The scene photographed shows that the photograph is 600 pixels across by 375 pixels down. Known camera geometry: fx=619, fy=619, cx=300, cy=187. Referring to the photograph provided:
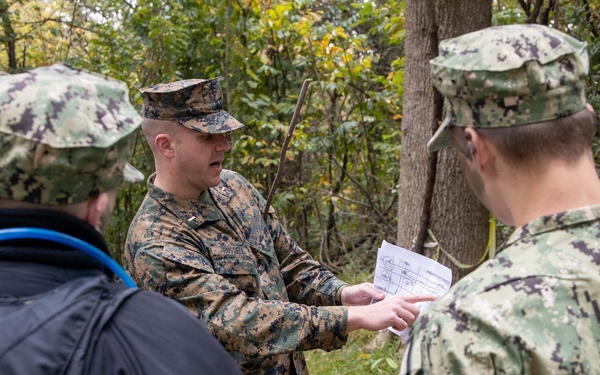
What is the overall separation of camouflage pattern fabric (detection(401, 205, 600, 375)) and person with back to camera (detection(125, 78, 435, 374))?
1045 mm

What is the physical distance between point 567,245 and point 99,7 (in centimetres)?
967

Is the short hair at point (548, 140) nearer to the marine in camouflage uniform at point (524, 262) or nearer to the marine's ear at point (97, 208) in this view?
the marine in camouflage uniform at point (524, 262)

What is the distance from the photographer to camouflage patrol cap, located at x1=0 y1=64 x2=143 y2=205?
4.00ft

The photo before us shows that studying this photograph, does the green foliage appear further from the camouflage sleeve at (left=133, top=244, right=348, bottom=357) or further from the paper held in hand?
the camouflage sleeve at (left=133, top=244, right=348, bottom=357)

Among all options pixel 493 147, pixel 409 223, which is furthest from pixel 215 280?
pixel 409 223

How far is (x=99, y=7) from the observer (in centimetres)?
974

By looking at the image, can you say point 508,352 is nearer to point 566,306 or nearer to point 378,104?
point 566,306

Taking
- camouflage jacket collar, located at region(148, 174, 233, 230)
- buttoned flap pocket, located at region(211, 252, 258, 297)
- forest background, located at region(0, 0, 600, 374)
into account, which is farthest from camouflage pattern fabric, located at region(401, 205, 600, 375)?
forest background, located at region(0, 0, 600, 374)

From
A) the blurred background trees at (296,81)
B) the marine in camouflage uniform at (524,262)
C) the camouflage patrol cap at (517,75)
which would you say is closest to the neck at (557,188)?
the marine in camouflage uniform at (524,262)

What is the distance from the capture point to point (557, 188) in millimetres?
1332

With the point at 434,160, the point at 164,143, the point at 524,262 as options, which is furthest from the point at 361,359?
the point at 524,262

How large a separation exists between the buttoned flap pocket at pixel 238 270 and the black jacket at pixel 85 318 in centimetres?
121

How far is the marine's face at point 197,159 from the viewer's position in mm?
2693

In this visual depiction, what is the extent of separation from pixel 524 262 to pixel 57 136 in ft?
3.26
